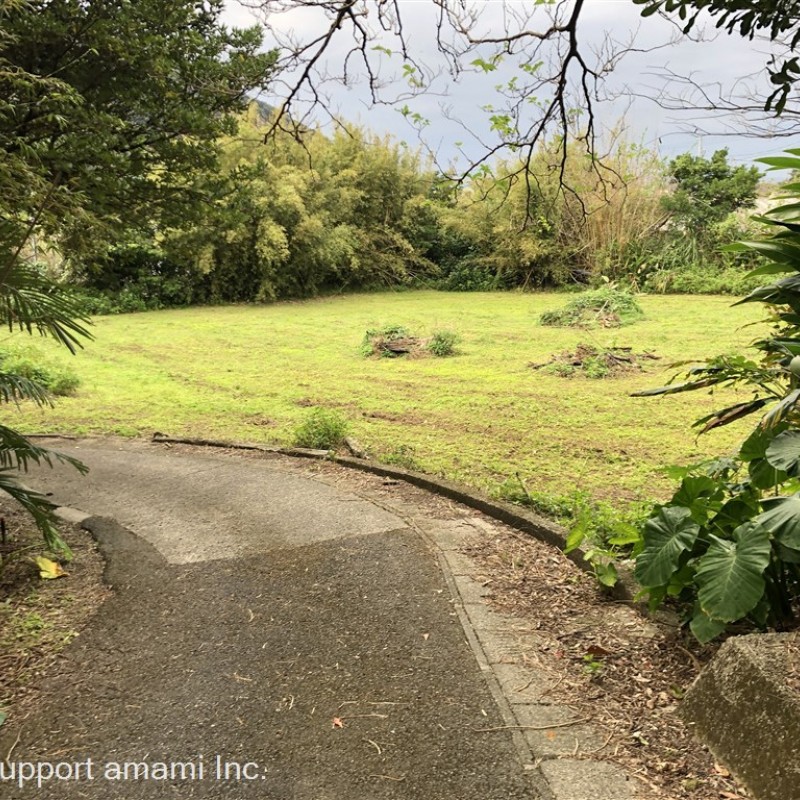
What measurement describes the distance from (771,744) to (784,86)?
2058 mm

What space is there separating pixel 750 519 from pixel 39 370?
8.21 metres

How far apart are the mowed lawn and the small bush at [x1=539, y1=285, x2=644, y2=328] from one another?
441 millimetres

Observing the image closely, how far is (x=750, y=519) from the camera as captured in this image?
208cm

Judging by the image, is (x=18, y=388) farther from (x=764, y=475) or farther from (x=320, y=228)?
(x=320, y=228)

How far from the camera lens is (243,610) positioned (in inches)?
103

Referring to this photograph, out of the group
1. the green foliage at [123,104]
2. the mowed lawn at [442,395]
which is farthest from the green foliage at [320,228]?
the green foliage at [123,104]

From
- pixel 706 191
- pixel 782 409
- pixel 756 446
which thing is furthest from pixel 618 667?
pixel 706 191

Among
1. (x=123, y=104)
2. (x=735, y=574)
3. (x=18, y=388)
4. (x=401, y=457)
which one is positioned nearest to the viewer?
(x=735, y=574)

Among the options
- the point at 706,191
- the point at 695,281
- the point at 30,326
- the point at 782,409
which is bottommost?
the point at 782,409

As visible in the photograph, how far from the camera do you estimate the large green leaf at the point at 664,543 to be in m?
2.01

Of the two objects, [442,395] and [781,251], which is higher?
[781,251]

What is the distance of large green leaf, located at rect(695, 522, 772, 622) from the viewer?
1.77 meters

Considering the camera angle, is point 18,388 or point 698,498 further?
point 18,388

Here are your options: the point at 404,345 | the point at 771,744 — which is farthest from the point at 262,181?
the point at 771,744
